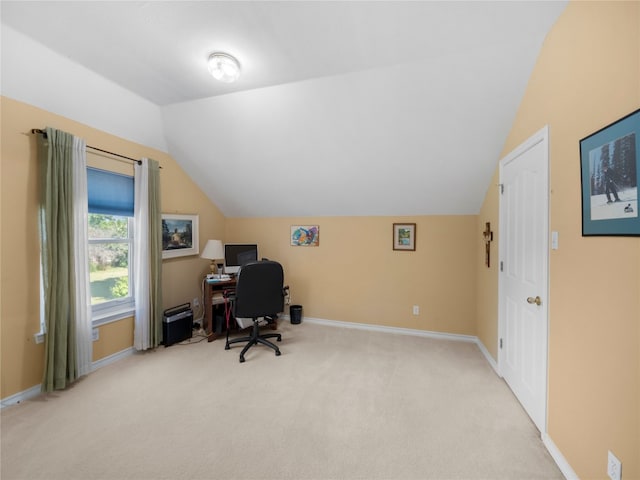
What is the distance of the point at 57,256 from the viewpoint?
2250 mm

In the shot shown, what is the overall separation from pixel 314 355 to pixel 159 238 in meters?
2.28

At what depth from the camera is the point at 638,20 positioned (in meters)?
1.11

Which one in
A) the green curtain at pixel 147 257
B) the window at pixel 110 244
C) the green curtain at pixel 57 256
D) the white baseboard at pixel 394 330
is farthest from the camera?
the white baseboard at pixel 394 330

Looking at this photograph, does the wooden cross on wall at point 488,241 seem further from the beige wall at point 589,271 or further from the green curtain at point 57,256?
the green curtain at point 57,256

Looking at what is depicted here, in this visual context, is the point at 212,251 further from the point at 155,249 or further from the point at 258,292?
the point at 258,292

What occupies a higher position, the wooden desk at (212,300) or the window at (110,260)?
the window at (110,260)

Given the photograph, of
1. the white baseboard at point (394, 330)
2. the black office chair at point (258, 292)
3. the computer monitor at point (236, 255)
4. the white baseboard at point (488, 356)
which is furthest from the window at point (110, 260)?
the white baseboard at point (488, 356)

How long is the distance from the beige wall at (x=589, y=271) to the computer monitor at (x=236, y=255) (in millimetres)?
3464

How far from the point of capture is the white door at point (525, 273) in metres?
1.80

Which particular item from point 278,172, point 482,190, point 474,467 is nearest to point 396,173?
point 482,190

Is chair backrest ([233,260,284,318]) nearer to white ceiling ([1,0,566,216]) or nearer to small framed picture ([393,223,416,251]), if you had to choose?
white ceiling ([1,0,566,216])

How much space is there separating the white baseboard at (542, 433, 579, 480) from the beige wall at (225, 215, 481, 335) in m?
1.79

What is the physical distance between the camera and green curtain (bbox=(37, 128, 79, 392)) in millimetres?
2191

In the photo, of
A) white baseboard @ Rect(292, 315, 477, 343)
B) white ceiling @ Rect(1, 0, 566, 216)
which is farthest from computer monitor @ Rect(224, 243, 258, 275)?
white baseboard @ Rect(292, 315, 477, 343)
